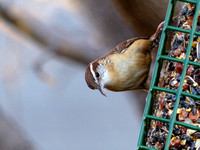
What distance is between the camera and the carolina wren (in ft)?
12.5

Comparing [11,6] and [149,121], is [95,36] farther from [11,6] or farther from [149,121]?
[149,121]

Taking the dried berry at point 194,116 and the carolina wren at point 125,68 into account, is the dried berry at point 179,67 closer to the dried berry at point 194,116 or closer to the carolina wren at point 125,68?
the dried berry at point 194,116

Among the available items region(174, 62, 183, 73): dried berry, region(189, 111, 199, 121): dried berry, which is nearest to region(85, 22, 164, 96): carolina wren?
region(174, 62, 183, 73): dried berry

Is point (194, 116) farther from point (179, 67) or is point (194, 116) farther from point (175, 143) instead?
point (179, 67)

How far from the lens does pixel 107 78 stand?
4062 mm

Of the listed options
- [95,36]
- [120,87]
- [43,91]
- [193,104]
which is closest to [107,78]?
[120,87]

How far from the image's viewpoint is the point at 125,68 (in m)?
3.91

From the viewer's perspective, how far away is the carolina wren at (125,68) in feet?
12.5

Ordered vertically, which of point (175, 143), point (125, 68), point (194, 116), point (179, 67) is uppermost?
point (125, 68)

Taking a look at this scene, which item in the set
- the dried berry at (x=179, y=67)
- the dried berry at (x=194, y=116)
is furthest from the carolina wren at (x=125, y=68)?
the dried berry at (x=194, y=116)

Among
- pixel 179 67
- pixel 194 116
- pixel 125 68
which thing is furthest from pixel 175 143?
pixel 125 68

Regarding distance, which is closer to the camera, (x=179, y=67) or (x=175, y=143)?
(x=175, y=143)

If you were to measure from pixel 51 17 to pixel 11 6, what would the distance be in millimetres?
699

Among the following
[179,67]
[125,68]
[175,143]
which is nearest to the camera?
[175,143]
